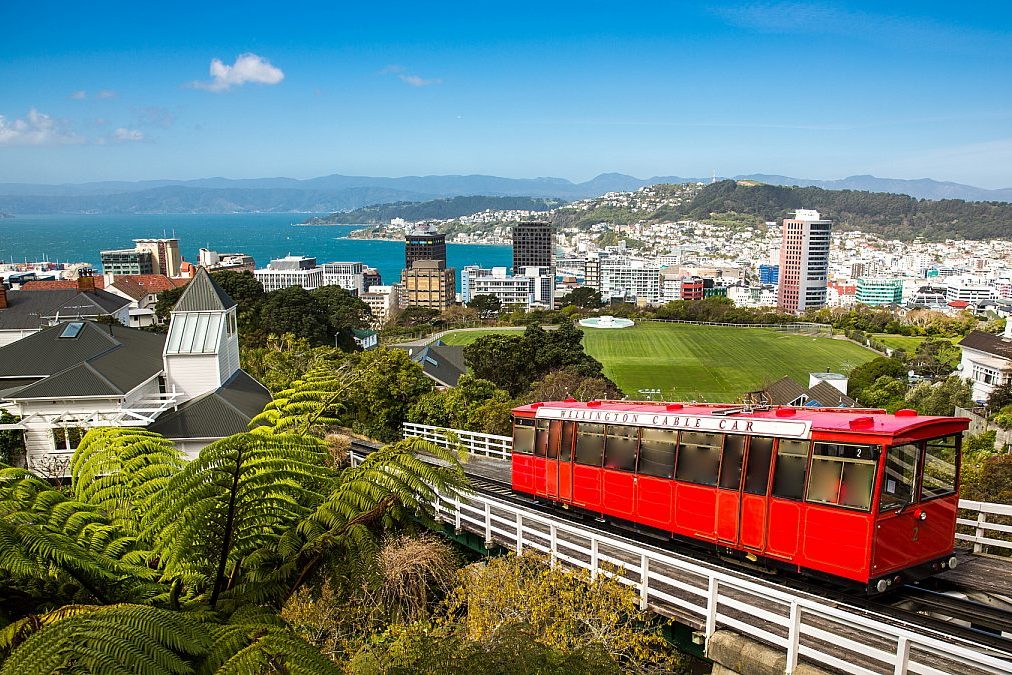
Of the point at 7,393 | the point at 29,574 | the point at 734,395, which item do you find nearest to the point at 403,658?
the point at 29,574

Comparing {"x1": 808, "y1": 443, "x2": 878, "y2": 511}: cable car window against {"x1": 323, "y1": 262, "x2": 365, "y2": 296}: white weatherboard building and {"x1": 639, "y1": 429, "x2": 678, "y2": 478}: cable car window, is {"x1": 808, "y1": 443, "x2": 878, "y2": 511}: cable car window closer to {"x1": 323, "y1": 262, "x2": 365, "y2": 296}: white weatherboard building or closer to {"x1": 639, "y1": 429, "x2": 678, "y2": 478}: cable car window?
{"x1": 639, "y1": 429, "x2": 678, "y2": 478}: cable car window

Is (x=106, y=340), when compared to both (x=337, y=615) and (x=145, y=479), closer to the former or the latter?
Answer: (x=337, y=615)

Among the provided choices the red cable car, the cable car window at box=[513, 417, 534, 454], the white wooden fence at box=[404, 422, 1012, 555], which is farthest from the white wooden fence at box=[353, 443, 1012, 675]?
the white wooden fence at box=[404, 422, 1012, 555]

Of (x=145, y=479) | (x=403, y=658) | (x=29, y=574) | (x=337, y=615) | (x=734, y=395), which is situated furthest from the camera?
(x=734, y=395)

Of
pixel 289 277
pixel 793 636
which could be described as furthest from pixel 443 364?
pixel 289 277

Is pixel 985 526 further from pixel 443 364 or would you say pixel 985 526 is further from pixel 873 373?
pixel 873 373

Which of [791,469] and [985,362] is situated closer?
[791,469]
